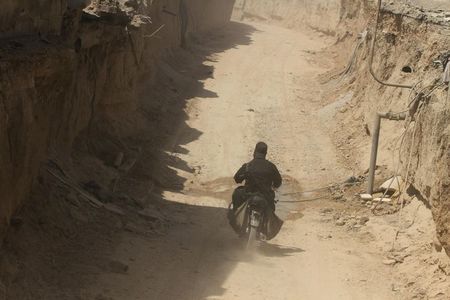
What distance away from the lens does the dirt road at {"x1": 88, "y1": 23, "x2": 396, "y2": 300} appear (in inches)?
466

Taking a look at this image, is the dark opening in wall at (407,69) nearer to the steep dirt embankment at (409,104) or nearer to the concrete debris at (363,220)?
the steep dirt embankment at (409,104)

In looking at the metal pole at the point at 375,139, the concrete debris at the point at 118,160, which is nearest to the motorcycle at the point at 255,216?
the metal pole at the point at 375,139

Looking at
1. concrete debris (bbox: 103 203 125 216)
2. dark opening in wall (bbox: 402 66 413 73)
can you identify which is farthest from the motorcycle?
dark opening in wall (bbox: 402 66 413 73)

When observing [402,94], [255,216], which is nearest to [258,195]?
[255,216]

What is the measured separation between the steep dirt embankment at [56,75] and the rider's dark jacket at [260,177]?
316 cm

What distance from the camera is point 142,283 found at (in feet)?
37.6

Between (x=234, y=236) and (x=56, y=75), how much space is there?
4583mm

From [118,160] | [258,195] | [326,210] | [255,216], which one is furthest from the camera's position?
[118,160]

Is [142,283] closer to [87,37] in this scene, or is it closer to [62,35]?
[62,35]

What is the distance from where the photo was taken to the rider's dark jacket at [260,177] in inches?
543

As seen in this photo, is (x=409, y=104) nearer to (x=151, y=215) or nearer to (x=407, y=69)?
(x=407, y=69)

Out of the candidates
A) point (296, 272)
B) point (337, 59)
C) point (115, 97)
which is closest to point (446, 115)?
point (296, 272)

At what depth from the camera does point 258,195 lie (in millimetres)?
13484

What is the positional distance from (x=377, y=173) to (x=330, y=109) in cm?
754
